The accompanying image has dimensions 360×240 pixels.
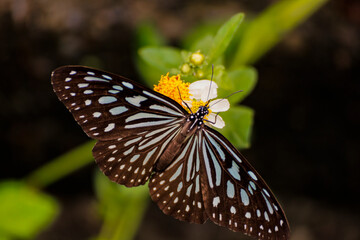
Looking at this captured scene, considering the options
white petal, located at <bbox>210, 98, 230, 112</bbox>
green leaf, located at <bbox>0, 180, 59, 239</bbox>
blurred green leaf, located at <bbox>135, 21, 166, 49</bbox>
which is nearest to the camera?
white petal, located at <bbox>210, 98, 230, 112</bbox>

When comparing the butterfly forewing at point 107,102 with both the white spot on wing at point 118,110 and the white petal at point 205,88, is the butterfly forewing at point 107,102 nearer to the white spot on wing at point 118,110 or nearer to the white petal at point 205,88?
the white spot on wing at point 118,110

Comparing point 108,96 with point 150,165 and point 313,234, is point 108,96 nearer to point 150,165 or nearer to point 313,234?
point 150,165

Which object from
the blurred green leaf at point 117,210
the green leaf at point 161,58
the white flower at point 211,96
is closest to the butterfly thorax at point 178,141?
the white flower at point 211,96

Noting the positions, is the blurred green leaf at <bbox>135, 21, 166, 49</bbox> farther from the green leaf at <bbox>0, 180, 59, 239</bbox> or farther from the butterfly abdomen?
the green leaf at <bbox>0, 180, 59, 239</bbox>

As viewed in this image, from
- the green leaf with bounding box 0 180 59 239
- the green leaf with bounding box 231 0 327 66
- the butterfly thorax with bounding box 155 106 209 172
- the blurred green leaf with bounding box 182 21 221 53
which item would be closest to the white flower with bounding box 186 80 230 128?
the butterfly thorax with bounding box 155 106 209 172

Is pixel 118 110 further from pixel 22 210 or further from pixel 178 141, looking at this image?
pixel 22 210
